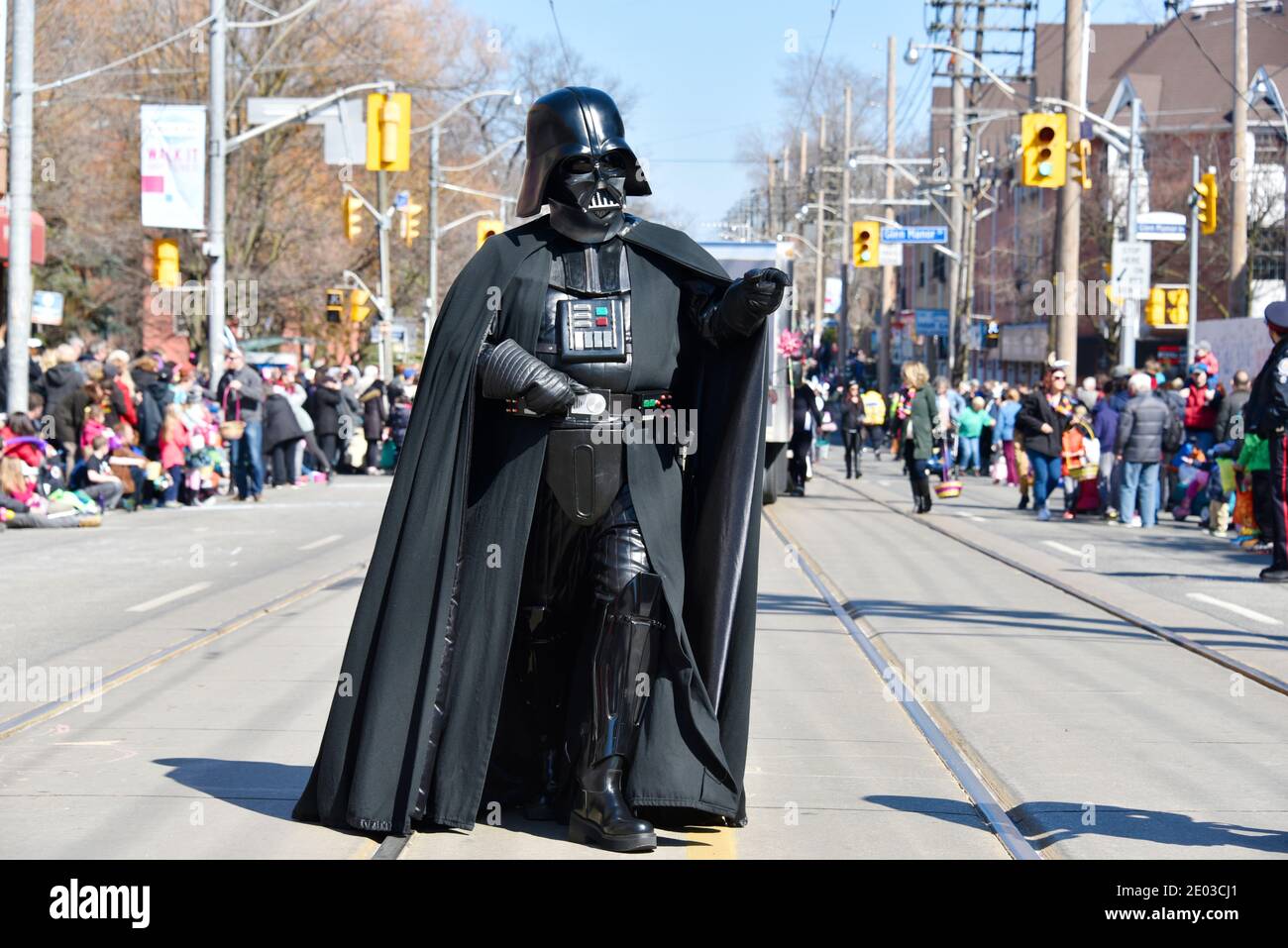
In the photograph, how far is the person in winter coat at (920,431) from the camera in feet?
67.2

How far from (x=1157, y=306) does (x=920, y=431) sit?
1135cm

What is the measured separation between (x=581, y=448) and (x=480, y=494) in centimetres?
37

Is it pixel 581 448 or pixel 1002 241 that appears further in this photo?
pixel 1002 241

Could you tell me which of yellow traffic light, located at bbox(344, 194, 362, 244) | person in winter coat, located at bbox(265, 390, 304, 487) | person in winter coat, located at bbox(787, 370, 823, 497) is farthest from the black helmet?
yellow traffic light, located at bbox(344, 194, 362, 244)

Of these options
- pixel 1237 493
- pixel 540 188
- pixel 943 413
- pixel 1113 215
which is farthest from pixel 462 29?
pixel 540 188

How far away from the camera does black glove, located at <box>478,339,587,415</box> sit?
4.97m

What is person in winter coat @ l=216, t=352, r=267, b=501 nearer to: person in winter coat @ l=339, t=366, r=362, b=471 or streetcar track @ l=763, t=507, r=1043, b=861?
person in winter coat @ l=339, t=366, r=362, b=471

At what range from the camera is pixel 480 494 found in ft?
17.2

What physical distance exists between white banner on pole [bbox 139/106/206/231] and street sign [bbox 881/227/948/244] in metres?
18.4

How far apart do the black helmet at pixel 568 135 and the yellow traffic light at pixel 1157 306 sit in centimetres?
2583

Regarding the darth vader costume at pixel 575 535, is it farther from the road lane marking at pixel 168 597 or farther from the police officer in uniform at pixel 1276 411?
the police officer in uniform at pixel 1276 411

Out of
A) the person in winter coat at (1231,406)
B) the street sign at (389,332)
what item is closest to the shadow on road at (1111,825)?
the person in winter coat at (1231,406)
